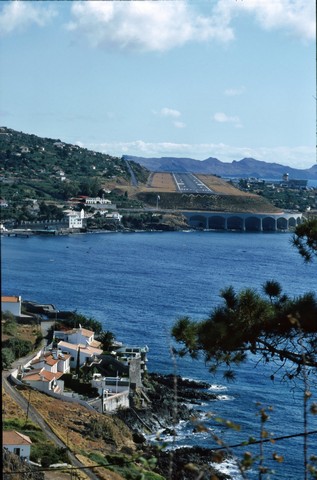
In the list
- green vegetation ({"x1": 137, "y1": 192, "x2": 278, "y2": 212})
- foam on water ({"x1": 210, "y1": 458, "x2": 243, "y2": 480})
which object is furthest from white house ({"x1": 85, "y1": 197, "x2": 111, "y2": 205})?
foam on water ({"x1": 210, "y1": 458, "x2": 243, "y2": 480})

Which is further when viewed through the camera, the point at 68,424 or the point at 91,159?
the point at 91,159

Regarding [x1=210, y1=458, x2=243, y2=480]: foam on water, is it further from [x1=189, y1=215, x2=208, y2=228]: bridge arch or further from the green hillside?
[x1=189, y1=215, x2=208, y2=228]: bridge arch

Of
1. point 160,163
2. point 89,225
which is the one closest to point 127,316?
point 89,225

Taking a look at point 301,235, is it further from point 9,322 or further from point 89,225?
point 89,225

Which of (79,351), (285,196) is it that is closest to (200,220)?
(285,196)

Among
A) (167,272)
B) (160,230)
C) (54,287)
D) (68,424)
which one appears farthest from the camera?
(160,230)

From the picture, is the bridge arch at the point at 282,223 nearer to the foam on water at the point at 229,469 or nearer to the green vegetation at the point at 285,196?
the green vegetation at the point at 285,196
